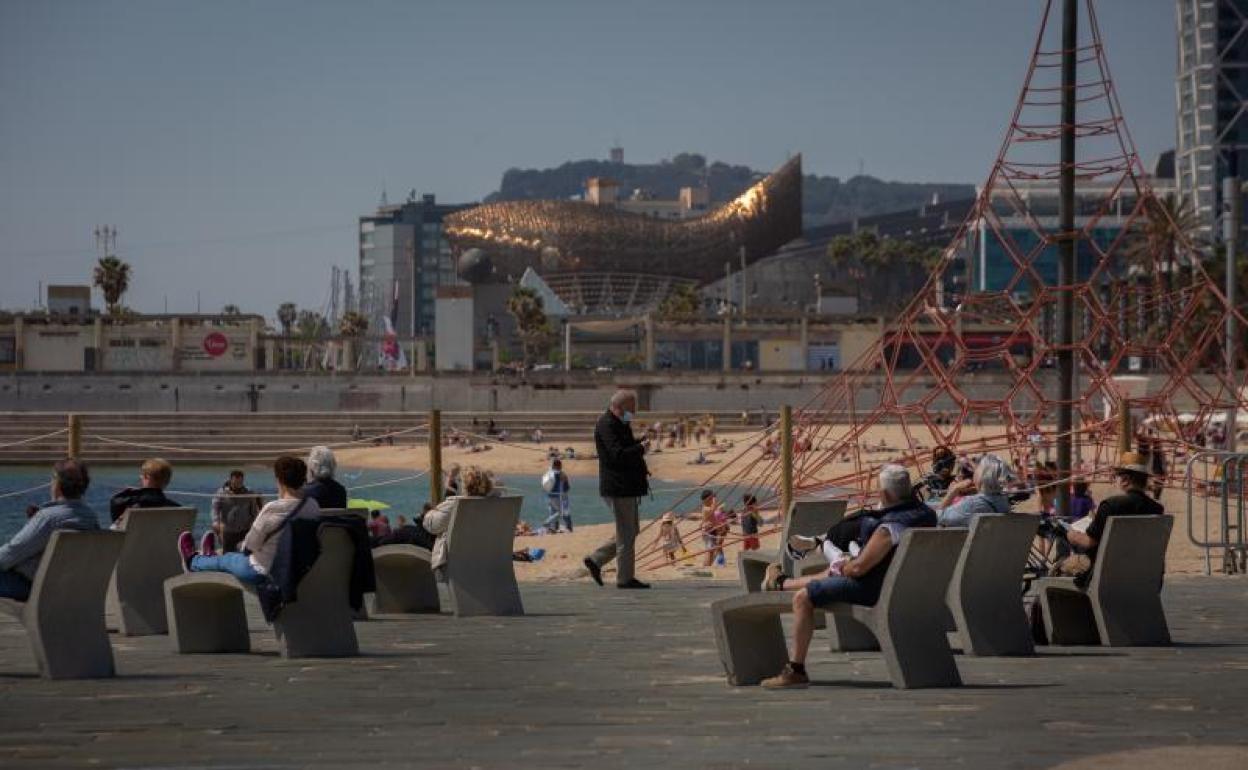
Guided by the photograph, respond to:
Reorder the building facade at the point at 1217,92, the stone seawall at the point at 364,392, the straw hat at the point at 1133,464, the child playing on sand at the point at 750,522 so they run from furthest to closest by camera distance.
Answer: the building facade at the point at 1217,92
the stone seawall at the point at 364,392
the child playing on sand at the point at 750,522
the straw hat at the point at 1133,464

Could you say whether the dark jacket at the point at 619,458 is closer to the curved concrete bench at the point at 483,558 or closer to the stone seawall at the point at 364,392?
the curved concrete bench at the point at 483,558

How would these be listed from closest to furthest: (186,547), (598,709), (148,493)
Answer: (598,709) < (148,493) < (186,547)

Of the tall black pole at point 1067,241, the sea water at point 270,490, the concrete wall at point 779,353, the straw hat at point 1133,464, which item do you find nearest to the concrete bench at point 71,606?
the straw hat at point 1133,464

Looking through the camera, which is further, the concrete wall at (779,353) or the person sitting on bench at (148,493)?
the concrete wall at (779,353)

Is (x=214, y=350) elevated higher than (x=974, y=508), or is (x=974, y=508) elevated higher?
(x=214, y=350)

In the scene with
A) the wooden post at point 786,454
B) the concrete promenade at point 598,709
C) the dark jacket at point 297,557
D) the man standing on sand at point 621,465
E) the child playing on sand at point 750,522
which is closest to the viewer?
Result: the concrete promenade at point 598,709

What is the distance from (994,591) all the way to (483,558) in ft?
10.7

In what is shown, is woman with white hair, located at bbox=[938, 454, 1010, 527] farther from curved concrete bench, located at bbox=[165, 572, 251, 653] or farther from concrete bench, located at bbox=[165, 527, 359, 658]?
curved concrete bench, located at bbox=[165, 572, 251, 653]

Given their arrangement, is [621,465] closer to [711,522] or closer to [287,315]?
[711,522]

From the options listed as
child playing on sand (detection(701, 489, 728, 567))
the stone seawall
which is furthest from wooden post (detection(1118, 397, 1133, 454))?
the stone seawall

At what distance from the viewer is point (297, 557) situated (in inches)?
342

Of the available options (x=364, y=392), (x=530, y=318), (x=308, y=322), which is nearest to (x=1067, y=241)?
(x=364, y=392)

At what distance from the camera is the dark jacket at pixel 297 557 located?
868cm

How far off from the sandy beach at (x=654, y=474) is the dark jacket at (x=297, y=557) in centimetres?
746
